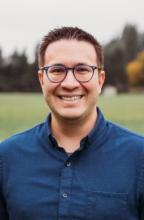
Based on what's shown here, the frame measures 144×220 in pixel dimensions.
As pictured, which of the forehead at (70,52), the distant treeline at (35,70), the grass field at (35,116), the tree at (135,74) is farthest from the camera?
the tree at (135,74)

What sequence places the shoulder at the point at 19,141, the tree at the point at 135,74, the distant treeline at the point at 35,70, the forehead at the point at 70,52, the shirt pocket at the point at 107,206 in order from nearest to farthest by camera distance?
1. the shirt pocket at the point at 107,206
2. the forehead at the point at 70,52
3. the shoulder at the point at 19,141
4. the distant treeline at the point at 35,70
5. the tree at the point at 135,74

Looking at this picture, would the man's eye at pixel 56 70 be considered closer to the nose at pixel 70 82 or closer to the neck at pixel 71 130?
the nose at pixel 70 82

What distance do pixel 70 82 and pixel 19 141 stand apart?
378 millimetres

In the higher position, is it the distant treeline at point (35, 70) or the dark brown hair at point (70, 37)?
the dark brown hair at point (70, 37)

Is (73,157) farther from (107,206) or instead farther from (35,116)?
(35,116)

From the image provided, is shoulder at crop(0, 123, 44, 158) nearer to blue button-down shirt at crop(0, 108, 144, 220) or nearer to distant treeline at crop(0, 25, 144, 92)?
blue button-down shirt at crop(0, 108, 144, 220)

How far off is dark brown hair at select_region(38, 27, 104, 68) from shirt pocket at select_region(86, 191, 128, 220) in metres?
0.57

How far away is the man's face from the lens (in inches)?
116

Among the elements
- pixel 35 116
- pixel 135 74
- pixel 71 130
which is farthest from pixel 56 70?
pixel 135 74

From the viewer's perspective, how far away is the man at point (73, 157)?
2.88 meters

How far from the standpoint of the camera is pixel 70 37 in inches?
119

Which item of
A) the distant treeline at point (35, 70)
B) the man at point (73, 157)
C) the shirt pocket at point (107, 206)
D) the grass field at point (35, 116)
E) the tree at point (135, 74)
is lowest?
the tree at point (135, 74)

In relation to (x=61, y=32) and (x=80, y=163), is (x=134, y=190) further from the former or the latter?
(x=61, y=32)

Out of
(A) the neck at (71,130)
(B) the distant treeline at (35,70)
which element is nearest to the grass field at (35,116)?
(A) the neck at (71,130)
